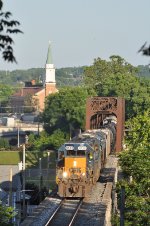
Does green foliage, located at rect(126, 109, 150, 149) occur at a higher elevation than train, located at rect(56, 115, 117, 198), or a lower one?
higher

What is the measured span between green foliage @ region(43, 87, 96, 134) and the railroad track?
7979 centimetres

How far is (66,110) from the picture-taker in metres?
127

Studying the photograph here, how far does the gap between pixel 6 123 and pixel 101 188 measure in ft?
417

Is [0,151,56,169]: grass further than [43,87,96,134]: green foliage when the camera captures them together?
No

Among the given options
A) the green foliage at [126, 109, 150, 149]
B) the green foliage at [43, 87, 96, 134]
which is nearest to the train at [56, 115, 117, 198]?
the green foliage at [126, 109, 150, 149]

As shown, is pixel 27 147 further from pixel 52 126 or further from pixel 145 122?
pixel 145 122

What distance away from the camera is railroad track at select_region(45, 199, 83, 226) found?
33.7 meters

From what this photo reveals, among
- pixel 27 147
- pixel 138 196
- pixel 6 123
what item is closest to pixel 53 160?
pixel 27 147

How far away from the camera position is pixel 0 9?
545 inches

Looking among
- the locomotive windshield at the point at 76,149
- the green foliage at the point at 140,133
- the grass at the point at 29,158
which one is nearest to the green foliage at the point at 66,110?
the grass at the point at 29,158

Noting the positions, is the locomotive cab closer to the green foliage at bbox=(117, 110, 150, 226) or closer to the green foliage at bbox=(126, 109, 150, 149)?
the green foliage at bbox=(117, 110, 150, 226)

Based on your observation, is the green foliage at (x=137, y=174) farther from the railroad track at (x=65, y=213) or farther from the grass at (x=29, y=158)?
the grass at (x=29, y=158)

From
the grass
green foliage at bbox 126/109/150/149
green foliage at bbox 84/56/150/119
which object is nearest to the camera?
green foliage at bbox 126/109/150/149

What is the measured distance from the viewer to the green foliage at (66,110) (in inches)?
4820
